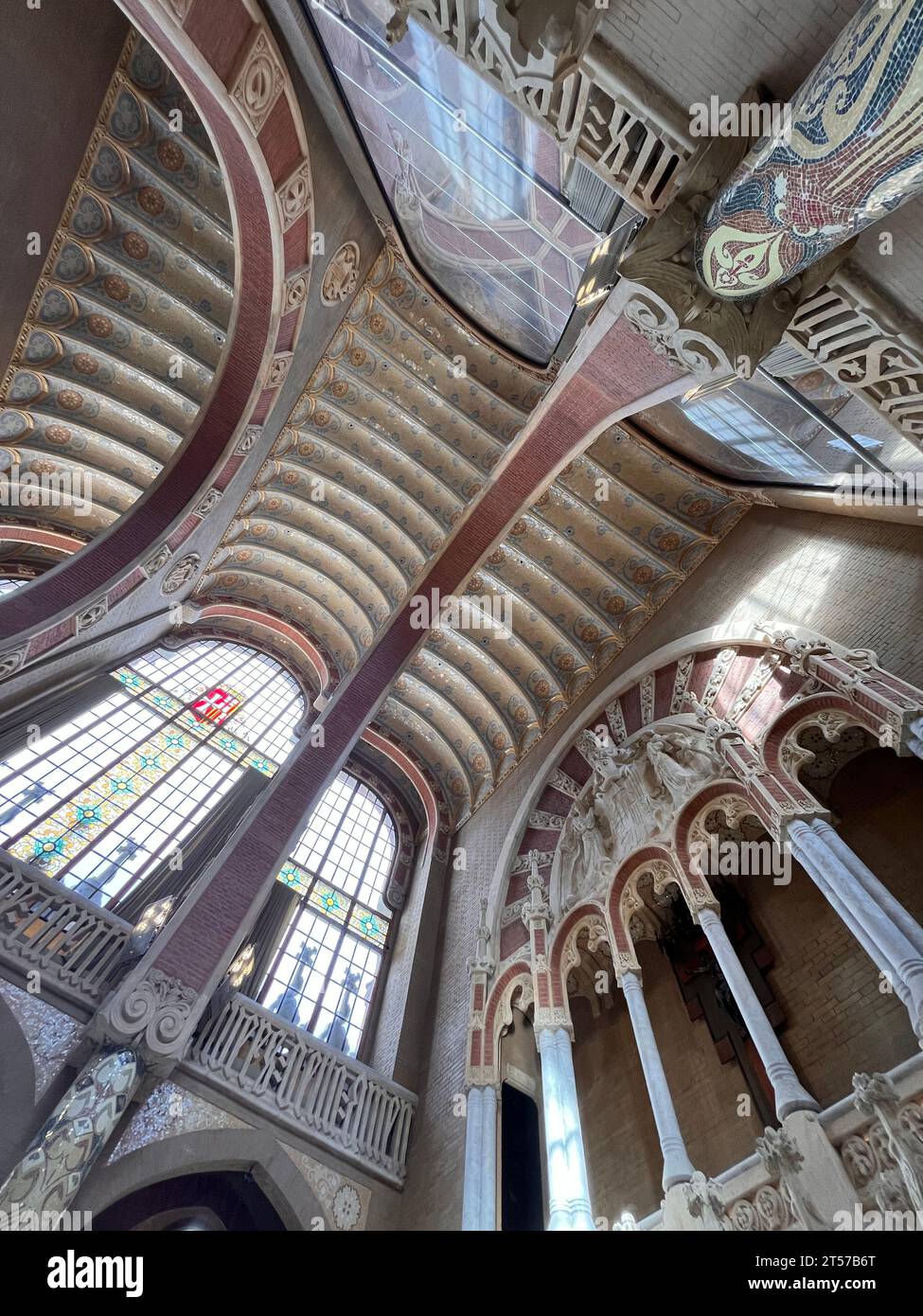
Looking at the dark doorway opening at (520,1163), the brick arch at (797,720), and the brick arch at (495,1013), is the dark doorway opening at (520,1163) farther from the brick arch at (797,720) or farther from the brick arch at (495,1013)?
the brick arch at (797,720)

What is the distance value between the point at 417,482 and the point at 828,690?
27.1 ft

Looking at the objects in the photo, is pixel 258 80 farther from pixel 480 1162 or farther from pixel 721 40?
pixel 480 1162

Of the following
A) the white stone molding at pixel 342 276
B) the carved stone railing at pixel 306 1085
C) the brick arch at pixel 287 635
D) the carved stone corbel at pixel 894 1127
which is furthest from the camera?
the brick arch at pixel 287 635

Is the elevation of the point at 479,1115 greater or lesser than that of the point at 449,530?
lesser

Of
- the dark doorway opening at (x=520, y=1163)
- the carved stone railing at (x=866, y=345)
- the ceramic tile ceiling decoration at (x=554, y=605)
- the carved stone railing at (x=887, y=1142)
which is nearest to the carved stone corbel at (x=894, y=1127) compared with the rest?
the carved stone railing at (x=887, y=1142)

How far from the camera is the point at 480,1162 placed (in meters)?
6.55

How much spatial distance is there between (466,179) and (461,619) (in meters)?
6.97

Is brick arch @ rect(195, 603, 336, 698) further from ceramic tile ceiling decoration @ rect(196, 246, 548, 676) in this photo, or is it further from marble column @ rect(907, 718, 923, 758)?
marble column @ rect(907, 718, 923, 758)

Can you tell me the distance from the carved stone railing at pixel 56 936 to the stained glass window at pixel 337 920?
232cm

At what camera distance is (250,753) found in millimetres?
11875

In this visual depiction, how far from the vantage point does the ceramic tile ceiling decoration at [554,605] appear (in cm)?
1181

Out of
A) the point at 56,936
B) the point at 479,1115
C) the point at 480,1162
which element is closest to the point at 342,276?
the point at 56,936

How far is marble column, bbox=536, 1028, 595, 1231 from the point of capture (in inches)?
219
